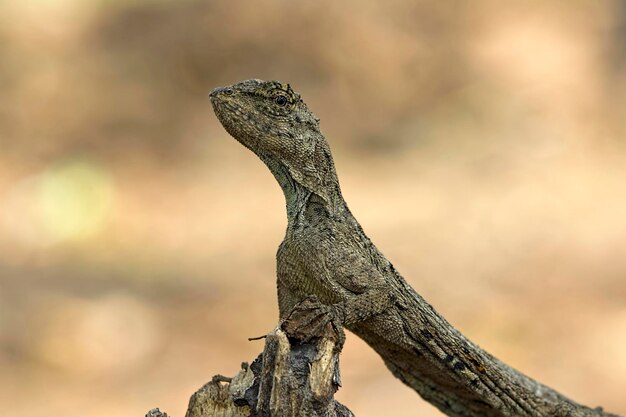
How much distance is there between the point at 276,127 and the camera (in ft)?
24.9

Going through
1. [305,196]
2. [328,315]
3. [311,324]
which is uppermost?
[305,196]

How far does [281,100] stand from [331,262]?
64.0 inches

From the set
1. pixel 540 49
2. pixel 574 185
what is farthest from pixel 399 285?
pixel 540 49

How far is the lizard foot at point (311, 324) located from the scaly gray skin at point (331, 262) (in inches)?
13.9

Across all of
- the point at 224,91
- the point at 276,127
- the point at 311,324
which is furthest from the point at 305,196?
the point at 311,324

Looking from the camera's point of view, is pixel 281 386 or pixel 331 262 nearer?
pixel 281 386

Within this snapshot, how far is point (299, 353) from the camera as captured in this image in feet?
21.4

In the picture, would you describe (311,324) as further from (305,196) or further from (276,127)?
(276,127)

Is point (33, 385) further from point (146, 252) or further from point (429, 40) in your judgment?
point (429, 40)

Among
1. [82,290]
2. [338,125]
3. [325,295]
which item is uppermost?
[338,125]

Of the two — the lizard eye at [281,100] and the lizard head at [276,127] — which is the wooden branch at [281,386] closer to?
the lizard head at [276,127]

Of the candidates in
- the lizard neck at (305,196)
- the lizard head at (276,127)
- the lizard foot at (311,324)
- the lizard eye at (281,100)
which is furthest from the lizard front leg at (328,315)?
the lizard eye at (281,100)

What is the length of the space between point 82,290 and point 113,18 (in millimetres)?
9103

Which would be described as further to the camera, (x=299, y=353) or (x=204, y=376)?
(x=204, y=376)
